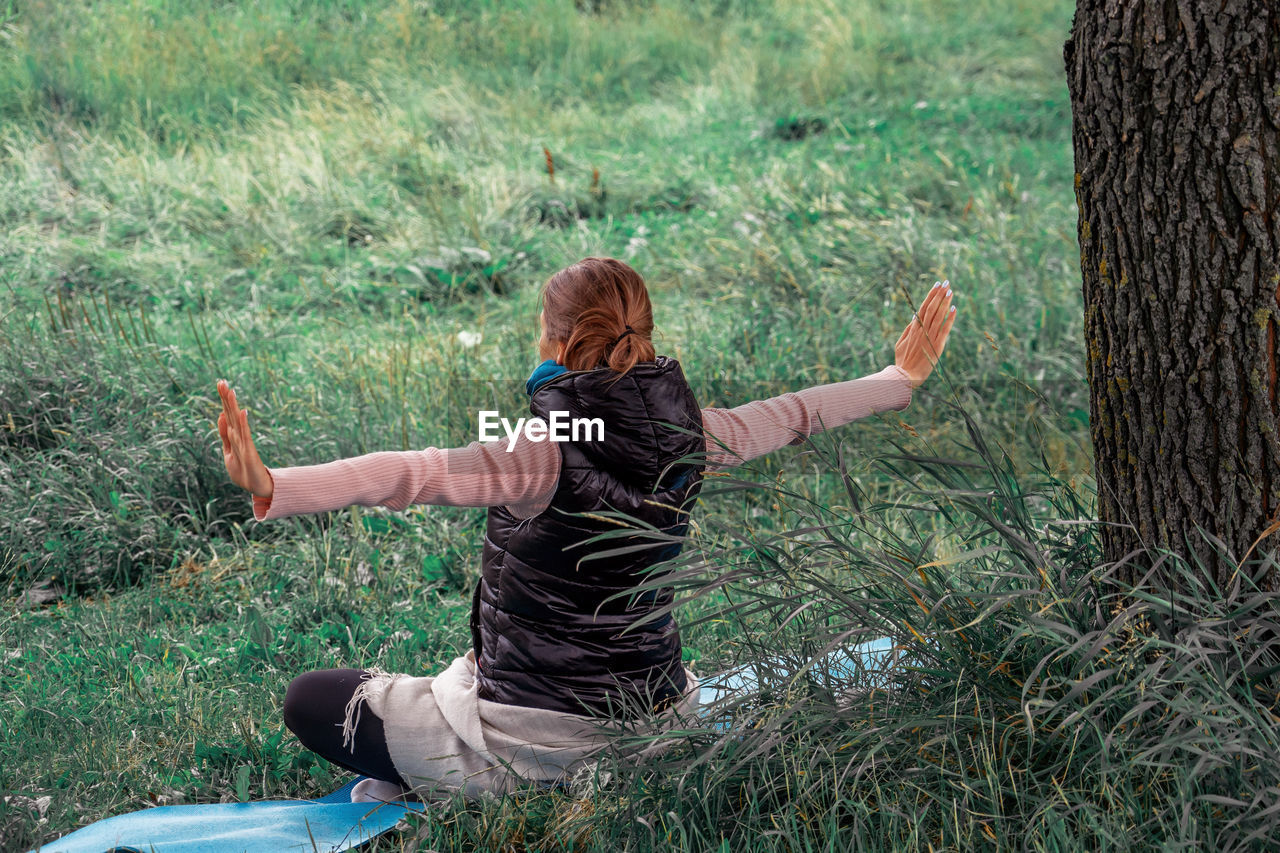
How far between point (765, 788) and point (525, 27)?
10.7 m

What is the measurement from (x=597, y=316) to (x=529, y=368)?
9.72 ft

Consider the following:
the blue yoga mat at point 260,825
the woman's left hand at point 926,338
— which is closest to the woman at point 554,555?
the blue yoga mat at point 260,825

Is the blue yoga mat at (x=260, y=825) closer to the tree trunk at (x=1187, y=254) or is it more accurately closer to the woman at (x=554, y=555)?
the woman at (x=554, y=555)

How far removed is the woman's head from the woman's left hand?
0.76 m

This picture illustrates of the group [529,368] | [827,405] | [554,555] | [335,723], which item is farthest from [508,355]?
[554,555]

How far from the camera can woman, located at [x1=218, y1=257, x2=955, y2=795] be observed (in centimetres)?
227

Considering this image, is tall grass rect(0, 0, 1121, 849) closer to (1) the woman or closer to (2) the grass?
(2) the grass

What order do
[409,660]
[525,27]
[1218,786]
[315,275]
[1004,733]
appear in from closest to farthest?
[1218,786] < [1004,733] < [409,660] < [315,275] < [525,27]

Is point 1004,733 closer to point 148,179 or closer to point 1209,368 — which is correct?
point 1209,368

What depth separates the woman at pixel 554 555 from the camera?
7.43ft

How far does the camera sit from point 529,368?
17.3 ft

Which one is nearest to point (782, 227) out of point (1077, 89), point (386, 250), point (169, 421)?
point (386, 250)

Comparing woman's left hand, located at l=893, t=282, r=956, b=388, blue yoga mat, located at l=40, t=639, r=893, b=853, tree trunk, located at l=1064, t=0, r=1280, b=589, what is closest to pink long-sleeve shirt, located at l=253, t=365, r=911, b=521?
woman's left hand, located at l=893, t=282, r=956, b=388

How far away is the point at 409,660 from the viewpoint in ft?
11.2
